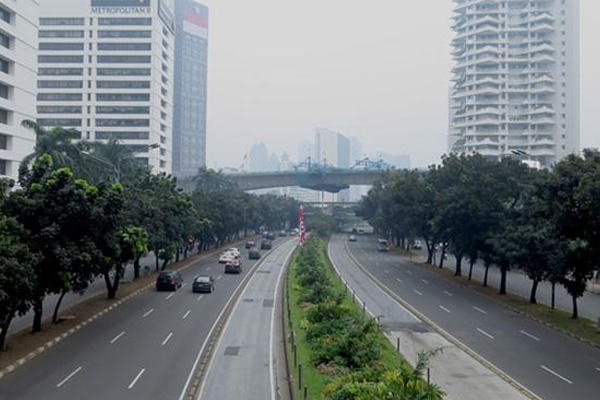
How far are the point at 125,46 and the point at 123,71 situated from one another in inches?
182

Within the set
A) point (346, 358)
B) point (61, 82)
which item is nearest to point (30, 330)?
point (346, 358)

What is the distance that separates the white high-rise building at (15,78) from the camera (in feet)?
192

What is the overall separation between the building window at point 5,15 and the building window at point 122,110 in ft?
170

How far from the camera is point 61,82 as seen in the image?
11175 cm

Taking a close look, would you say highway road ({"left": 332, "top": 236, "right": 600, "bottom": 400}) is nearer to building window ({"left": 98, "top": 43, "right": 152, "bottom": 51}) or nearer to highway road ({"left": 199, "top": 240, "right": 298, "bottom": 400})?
highway road ({"left": 199, "top": 240, "right": 298, "bottom": 400})

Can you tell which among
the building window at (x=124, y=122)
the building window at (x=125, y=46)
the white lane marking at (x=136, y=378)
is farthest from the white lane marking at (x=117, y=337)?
the building window at (x=125, y=46)

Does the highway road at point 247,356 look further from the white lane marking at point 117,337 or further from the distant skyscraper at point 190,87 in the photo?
the distant skyscraper at point 190,87

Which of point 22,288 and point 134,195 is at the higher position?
point 134,195

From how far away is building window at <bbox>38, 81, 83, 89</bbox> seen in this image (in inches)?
4400

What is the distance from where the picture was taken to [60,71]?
4409 inches

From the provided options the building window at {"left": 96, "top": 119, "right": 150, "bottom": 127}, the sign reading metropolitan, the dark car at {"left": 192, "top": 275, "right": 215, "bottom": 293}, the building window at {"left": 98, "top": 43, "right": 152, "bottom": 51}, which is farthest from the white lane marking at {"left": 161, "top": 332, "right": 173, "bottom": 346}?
the sign reading metropolitan

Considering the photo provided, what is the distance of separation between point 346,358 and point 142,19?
10320cm

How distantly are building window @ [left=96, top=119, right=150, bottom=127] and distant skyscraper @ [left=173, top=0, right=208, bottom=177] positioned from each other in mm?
→ 68614

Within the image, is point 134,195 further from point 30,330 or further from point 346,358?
point 346,358
